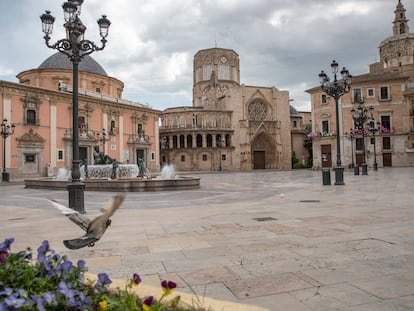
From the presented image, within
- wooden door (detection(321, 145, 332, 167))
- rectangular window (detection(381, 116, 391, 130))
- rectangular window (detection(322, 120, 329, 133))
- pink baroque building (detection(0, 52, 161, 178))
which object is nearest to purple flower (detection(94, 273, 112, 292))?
pink baroque building (detection(0, 52, 161, 178))

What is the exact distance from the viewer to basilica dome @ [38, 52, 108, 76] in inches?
1605

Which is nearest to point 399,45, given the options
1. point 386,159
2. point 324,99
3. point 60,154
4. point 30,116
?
point 324,99

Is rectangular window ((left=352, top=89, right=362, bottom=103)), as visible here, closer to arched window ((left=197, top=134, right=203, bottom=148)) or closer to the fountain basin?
arched window ((left=197, top=134, right=203, bottom=148))

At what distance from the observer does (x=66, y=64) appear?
4128cm

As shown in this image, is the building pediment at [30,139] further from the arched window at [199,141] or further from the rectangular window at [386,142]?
the rectangular window at [386,142]

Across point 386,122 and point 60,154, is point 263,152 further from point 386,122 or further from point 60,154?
point 60,154

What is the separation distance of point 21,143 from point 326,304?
3389cm

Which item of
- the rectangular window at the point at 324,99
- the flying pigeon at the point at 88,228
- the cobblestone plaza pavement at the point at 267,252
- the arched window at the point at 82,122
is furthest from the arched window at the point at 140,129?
the flying pigeon at the point at 88,228

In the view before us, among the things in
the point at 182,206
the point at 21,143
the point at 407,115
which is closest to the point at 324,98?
the point at 407,115

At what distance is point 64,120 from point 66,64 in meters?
9.89

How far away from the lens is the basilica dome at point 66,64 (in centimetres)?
4077

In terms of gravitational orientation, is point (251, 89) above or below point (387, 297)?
above

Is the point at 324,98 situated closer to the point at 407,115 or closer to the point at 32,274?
the point at 407,115

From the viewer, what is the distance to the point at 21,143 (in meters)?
31.0
